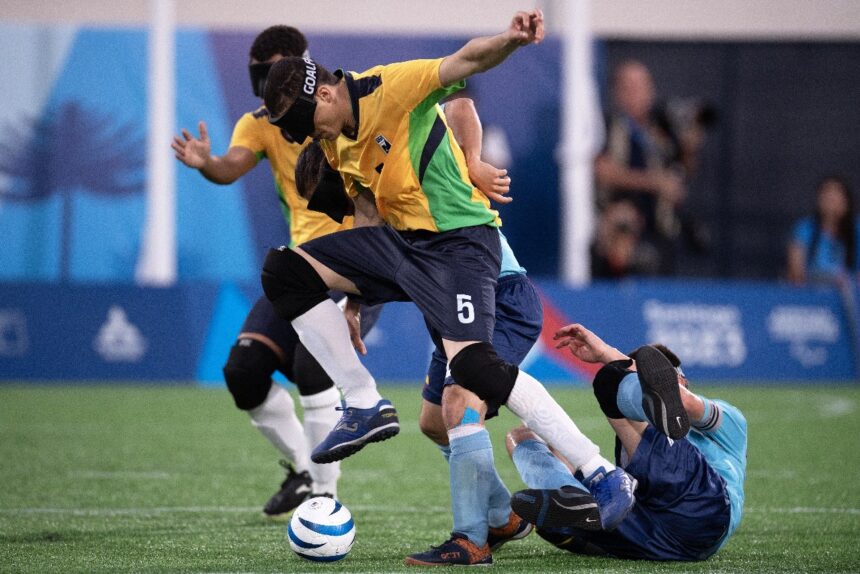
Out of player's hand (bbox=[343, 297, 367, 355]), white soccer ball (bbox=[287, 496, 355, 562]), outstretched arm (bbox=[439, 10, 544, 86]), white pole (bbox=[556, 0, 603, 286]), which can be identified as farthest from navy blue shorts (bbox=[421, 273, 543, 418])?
white pole (bbox=[556, 0, 603, 286])

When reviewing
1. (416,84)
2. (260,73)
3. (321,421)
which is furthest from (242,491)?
(416,84)

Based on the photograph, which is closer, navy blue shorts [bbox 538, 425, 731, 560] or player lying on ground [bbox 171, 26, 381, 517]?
navy blue shorts [bbox 538, 425, 731, 560]

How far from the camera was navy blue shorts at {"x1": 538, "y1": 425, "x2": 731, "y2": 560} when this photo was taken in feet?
16.1

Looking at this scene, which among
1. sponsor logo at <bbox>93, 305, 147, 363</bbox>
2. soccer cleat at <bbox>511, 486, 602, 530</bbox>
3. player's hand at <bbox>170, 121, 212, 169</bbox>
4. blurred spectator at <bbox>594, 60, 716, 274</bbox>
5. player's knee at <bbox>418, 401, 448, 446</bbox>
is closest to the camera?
soccer cleat at <bbox>511, 486, 602, 530</bbox>

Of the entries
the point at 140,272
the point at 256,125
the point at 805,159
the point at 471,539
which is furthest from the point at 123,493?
the point at 805,159

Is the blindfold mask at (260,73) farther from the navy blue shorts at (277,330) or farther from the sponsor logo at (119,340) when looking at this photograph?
the sponsor logo at (119,340)

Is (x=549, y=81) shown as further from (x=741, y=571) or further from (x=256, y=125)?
(x=741, y=571)

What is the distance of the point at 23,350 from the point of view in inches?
549

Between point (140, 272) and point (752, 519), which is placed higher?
point (752, 519)

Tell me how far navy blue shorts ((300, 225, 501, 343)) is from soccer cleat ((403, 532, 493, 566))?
2.42 ft

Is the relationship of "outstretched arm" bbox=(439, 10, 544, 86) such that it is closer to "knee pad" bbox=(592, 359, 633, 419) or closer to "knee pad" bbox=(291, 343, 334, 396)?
"knee pad" bbox=(592, 359, 633, 419)

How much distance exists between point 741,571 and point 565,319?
31.5ft

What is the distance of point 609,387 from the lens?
193 inches

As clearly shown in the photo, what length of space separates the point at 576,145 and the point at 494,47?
12.6 m
